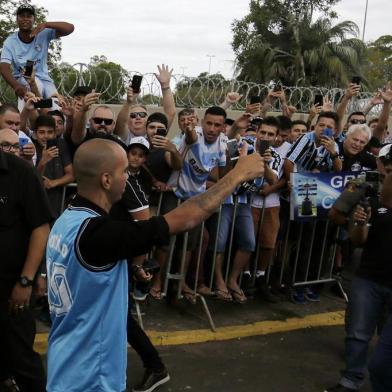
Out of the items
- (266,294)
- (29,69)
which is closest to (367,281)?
(266,294)

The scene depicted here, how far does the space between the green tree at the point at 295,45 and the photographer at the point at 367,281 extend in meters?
24.3

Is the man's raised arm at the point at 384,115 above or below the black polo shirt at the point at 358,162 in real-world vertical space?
above

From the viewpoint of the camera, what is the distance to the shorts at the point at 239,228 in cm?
562

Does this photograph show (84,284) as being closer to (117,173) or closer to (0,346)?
(117,173)

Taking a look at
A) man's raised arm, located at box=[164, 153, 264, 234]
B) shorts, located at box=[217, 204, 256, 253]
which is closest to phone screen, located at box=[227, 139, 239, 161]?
shorts, located at box=[217, 204, 256, 253]

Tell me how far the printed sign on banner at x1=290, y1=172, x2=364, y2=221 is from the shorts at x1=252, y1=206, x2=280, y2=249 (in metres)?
0.19

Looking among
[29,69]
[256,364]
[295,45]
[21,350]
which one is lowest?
[256,364]

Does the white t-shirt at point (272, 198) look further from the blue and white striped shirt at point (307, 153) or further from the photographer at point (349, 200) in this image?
the photographer at point (349, 200)

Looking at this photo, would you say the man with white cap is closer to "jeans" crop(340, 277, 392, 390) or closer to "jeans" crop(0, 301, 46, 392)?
"jeans" crop(340, 277, 392, 390)

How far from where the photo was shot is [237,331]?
5.38m

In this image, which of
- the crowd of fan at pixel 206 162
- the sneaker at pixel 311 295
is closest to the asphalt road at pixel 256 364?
the crowd of fan at pixel 206 162

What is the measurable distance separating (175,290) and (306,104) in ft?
26.0

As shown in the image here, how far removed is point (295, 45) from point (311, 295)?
24313 mm

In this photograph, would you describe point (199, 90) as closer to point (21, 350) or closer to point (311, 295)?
point (311, 295)
